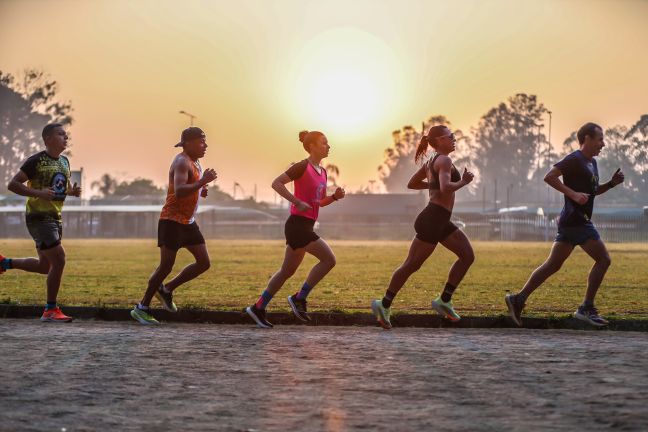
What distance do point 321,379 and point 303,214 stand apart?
3188 mm

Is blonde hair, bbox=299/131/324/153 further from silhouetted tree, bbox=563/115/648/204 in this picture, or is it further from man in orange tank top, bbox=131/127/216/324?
silhouetted tree, bbox=563/115/648/204

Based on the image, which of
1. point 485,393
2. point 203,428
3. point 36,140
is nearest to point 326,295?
point 485,393

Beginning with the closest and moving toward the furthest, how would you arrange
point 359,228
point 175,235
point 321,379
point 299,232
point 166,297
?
1. point 321,379
2. point 299,232
3. point 175,235
4. point 166,297
5. point 359,228

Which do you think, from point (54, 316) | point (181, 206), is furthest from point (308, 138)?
point (54, 316)

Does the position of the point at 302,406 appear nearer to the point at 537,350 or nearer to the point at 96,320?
the point at 537,350

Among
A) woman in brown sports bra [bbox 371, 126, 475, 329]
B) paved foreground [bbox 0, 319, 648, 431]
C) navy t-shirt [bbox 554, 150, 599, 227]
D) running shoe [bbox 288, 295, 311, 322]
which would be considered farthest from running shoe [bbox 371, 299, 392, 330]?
navy t-shirt [bbox 554, 150, 599, 227]

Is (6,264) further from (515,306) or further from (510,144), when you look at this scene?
(510,144)

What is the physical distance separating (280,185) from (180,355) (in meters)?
2.34

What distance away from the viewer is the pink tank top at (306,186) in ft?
31.8

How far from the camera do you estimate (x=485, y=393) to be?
612 cm

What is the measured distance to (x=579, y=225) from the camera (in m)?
9.75

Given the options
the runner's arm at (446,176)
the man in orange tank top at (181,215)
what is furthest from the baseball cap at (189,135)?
the runner's arm at (446,176)

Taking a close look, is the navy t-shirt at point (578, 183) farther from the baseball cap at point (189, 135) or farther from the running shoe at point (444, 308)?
the baseball cap at point (189, 135)

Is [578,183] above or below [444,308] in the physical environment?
above
